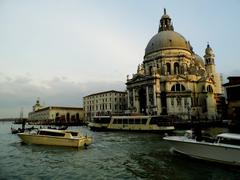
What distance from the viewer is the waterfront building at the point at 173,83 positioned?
209ft

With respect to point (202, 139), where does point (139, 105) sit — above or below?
above

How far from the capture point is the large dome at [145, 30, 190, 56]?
72438mm

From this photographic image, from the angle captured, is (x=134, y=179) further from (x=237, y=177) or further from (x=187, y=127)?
(x=187, y=127)

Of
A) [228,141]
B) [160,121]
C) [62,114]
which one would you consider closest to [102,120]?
[160,121]

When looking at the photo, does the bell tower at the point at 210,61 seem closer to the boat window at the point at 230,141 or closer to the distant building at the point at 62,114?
the distant building at the point at 62,114

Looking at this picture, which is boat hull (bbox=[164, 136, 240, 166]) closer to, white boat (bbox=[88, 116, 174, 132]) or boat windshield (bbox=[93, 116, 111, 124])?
white boat (bbox=[88, 116, 174, 132])

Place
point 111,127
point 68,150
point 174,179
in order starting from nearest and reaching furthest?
point 174,179 → point 68,150 → point 111,127

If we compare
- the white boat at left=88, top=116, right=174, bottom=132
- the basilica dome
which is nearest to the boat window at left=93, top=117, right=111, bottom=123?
the white boat at left=88, top=116, right=174, bottom=132

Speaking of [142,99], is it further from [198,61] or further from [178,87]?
[198,61]

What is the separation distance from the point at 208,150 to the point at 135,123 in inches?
1024

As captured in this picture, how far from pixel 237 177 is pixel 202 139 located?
3.64 metres

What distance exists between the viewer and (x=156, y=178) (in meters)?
11.6

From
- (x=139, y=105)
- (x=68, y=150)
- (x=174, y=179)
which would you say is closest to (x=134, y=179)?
(x=174, y=179)

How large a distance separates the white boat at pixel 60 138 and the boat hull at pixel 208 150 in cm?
801
